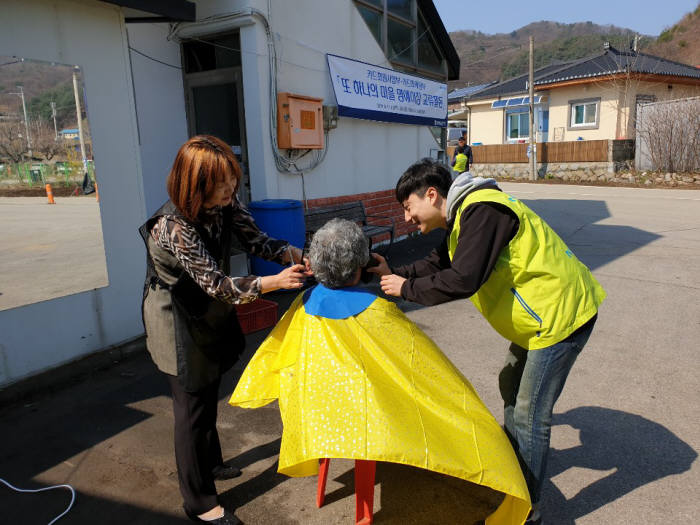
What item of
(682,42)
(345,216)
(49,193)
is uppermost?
(682,42)

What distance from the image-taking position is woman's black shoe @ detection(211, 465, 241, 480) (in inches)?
116

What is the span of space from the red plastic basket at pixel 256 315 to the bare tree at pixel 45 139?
206cm

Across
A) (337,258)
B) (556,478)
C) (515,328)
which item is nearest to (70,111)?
(337,258)

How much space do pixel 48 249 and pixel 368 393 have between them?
3.36m

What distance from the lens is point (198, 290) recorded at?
237cm

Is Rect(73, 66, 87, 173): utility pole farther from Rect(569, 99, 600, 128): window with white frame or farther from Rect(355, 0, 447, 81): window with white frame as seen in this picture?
Rect(569, 99, 600, 128): window with white frame

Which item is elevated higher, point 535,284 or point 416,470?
point 535,284

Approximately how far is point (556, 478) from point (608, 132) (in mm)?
23759

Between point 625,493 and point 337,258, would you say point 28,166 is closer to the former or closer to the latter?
point 337,258

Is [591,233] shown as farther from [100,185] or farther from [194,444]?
[194,444]

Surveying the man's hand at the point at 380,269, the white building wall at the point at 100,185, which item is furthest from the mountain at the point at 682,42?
the man's hand at the point at 380,269

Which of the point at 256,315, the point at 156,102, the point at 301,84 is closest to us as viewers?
the point at 256,315

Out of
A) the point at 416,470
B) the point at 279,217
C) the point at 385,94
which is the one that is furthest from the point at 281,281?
the point at 385,94

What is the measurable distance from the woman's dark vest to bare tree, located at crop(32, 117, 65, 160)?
8.70 feet
